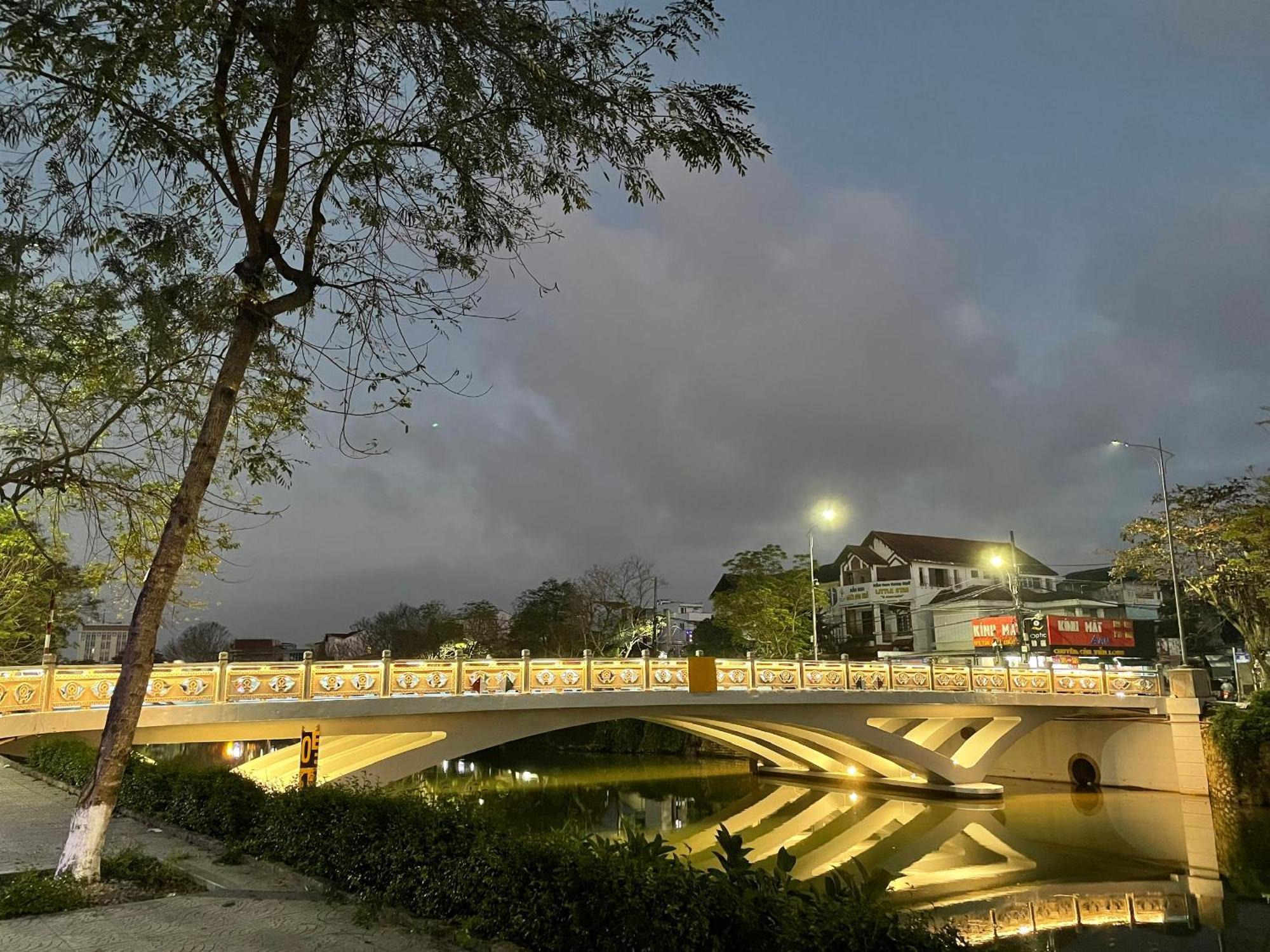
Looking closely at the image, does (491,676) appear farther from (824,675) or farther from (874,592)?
(874,592)

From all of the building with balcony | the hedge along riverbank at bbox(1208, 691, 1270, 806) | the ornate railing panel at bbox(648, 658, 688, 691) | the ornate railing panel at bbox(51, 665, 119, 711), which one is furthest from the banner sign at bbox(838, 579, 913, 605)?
the ornate railing panel at bbox(51, 665, 119, 711)

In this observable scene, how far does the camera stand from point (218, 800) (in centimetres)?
906

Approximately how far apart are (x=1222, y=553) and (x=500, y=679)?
2089 cm

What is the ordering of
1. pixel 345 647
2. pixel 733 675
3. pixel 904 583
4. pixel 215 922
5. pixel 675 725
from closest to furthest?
pixel 215 922 < pixel 733 675 < pixel 675 725 < pixel 904 583 < pixel 345 647

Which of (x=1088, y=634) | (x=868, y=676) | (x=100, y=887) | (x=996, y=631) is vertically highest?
(x=996, y=631)

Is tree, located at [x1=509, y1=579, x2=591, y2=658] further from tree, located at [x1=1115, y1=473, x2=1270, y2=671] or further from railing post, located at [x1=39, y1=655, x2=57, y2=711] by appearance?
railing post, located at [x1=39, y1=655, x2=57, y2=711]

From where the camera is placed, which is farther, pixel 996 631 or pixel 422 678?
pixel 996 631

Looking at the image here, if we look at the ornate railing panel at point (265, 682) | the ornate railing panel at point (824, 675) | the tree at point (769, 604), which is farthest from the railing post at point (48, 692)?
the tree at point (769, 604)

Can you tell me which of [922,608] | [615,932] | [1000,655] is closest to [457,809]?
[615,932]

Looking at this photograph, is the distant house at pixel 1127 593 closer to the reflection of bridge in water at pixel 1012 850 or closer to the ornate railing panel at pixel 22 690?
the reflection of bridge in water at pixel 1012 850

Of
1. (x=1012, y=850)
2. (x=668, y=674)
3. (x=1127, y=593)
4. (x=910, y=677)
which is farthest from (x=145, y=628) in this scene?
(x=1127, y=593)

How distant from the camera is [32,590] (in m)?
19.7

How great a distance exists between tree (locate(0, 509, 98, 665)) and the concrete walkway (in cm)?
370

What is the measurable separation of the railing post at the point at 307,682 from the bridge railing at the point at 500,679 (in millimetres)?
14
